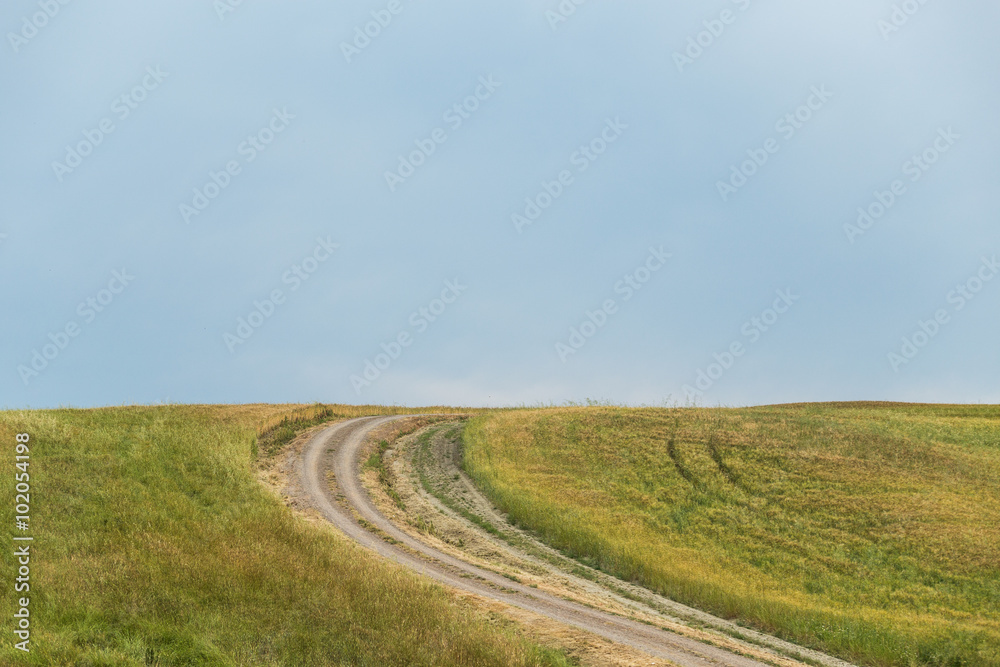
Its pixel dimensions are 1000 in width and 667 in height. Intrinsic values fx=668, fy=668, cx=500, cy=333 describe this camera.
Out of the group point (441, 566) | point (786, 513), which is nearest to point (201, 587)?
point (441, 566)

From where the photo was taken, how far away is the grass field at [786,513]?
874 inches

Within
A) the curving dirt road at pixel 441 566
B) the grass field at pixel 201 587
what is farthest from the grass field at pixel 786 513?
the grass field at pixel 201 587

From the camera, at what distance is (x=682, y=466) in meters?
34.7

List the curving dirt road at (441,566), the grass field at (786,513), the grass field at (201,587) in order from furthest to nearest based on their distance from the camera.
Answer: the grass field at (786,513)
the curving dirt road at (441,566)
the grass field at (201,587)

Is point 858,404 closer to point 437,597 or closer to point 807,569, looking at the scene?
point 807,569

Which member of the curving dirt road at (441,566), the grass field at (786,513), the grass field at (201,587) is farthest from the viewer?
the grass field at (786,513)

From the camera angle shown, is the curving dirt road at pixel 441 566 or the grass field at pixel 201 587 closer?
the grass field at pixel 201 587

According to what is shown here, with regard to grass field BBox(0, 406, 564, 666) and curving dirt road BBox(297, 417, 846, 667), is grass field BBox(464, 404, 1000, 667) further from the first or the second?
grass field BBox(0, 406, 564, 666)

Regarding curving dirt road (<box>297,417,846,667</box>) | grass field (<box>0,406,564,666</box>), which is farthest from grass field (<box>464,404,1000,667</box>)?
grass field (<box>0,406,564,666</box>)

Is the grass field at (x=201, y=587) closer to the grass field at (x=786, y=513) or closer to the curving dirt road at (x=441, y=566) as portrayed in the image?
the curving dirt road at (x=441, y=566)

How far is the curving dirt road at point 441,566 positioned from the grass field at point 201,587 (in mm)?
2518

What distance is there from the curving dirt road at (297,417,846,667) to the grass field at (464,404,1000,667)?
5.56 meters

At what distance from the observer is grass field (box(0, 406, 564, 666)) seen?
1367 cm

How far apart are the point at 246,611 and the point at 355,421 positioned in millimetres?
29324
